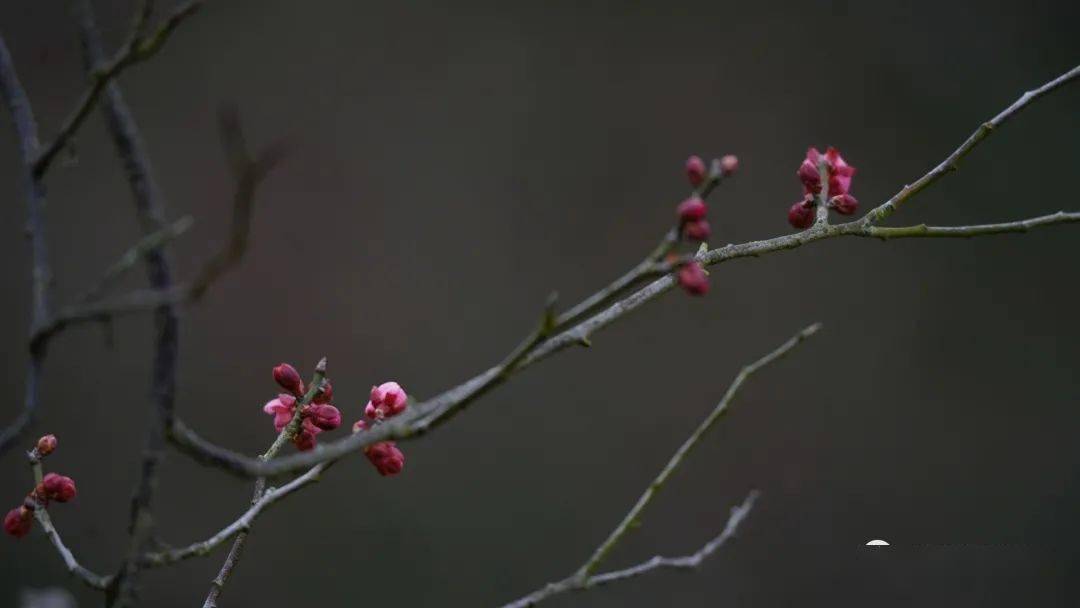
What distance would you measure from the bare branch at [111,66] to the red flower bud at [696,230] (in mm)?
246

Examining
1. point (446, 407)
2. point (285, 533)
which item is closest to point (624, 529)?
point (446, 407)

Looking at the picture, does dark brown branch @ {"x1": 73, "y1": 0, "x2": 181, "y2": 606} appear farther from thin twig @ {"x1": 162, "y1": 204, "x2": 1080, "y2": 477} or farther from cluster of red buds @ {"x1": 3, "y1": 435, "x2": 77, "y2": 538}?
cluster of red buds @ {"x1": 3, "y1": 435, "x2": 77, "y2": 538}

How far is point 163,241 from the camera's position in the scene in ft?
1.23

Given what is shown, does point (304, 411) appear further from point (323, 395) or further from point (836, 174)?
point (836, 174)

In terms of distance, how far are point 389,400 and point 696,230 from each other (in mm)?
298

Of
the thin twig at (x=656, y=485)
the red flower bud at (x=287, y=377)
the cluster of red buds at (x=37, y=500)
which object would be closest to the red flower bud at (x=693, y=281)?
the thin twig at (x=656, y=485)

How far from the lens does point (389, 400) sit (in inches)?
27.3

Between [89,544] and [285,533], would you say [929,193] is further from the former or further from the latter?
[89,544]

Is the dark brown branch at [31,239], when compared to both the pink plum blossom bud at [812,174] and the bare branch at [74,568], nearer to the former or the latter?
the bare branch at [74,568]

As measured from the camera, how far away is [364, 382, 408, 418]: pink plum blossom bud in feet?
2.26

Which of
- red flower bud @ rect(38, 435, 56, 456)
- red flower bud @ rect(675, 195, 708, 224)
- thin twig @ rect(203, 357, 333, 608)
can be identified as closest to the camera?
red flower bud @ rect(675, 195, 708, 224)

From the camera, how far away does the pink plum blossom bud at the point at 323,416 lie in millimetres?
670

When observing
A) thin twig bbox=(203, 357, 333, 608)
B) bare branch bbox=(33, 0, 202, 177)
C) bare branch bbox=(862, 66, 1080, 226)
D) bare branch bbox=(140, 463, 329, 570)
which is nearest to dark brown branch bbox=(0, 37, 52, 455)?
bare branch bbox=(33, 0, 202, 177)

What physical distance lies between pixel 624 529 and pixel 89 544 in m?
1.52
